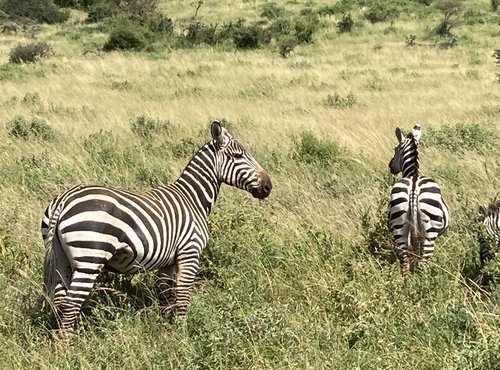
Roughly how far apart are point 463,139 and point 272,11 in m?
33.6

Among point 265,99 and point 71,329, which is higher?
point 265,99

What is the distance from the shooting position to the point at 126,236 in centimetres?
387

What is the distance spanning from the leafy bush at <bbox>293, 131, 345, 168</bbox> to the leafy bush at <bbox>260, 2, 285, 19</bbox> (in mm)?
32995

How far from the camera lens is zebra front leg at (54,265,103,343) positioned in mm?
3770

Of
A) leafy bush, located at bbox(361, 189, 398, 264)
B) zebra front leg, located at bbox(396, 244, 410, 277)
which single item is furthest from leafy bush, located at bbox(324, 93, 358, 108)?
zebra front leg, located at bbox(396, 244, 410, 277)

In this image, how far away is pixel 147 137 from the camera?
11.0 meters

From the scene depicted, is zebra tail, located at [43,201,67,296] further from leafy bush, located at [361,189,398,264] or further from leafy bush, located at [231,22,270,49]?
leafy bush, located at [231,22,270,49]

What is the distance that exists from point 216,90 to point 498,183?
11.6 meters

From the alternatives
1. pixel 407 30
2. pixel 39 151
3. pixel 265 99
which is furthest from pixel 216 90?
pixel 407 30

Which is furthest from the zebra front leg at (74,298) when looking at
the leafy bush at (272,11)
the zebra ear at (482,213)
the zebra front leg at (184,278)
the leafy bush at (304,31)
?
the leafy bush at (272,11)

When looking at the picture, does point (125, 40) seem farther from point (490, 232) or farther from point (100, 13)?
point (490, 232)

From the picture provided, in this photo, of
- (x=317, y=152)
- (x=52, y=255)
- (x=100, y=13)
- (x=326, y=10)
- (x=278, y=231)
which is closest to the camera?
(x=52, y=255)

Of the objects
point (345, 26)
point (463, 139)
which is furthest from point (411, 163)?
point (345, 26)

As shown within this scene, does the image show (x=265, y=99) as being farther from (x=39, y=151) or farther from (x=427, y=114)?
(x=39, y=151)
